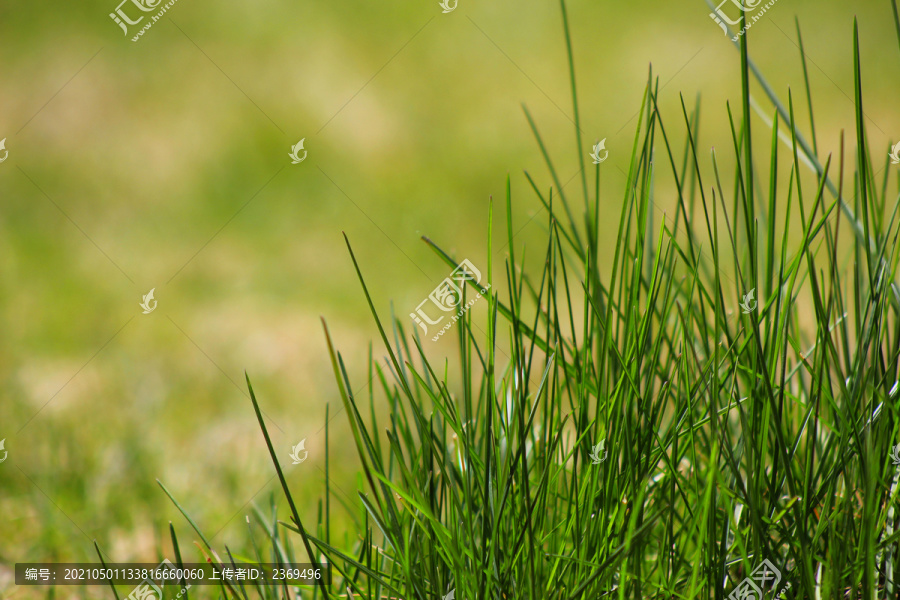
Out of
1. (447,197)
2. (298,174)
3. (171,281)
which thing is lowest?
(171,281)

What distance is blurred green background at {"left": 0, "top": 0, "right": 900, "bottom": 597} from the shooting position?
1576 millimetres

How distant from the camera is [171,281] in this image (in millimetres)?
2254

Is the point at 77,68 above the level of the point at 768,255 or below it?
above

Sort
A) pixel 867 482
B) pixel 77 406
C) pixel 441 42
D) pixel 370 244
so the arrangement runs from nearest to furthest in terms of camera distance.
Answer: pixel 867 482 < pixel 77 406 < pixel 370 244 < pixel 441 42

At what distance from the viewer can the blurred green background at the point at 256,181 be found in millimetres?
1576

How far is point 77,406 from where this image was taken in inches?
64.9

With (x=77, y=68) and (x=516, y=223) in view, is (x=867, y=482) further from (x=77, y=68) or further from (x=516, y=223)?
(x=77, y=68)

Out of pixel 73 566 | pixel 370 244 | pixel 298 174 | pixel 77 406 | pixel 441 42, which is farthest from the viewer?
pixel 441 42

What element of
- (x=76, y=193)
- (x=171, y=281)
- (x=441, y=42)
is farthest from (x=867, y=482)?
(x=441, y=42)

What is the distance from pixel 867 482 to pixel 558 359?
0.20m

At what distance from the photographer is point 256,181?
270 cm

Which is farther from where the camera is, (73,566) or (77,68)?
(77,68)

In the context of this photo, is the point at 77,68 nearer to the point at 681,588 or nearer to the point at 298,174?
the point at 298,174

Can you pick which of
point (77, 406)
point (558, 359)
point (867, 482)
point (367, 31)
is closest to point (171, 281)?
point (77, 406)
